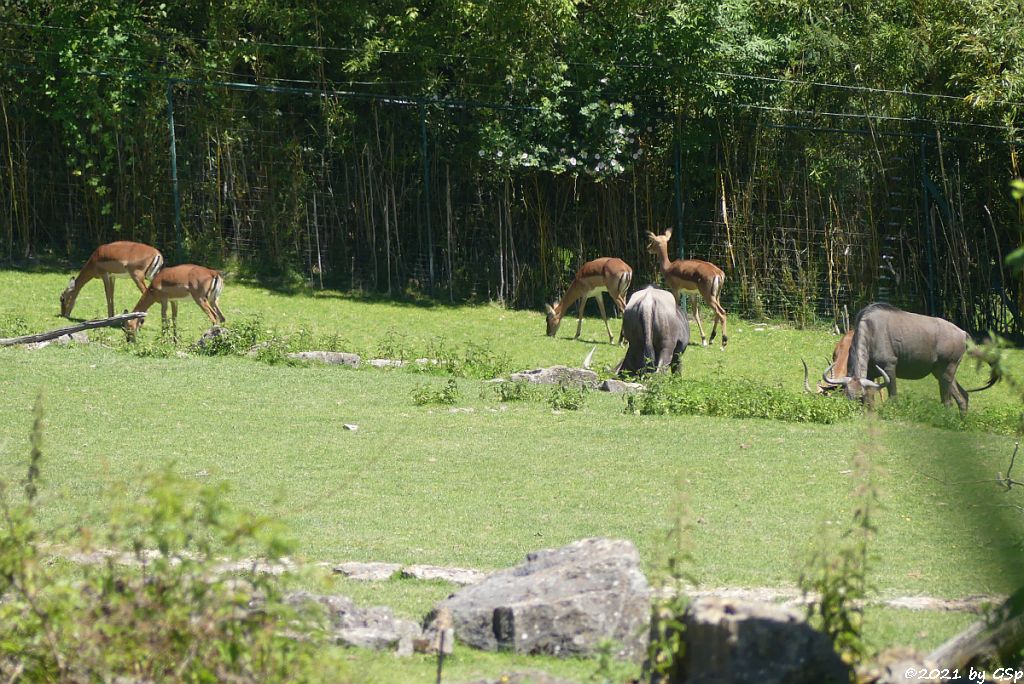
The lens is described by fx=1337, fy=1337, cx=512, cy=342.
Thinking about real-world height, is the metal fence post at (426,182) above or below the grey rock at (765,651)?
above

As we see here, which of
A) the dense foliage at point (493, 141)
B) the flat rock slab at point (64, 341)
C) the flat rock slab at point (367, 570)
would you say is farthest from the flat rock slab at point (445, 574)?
the dense foliage at point (493, 141)

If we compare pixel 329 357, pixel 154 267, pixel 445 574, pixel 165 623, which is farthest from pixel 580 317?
pixel 165 623

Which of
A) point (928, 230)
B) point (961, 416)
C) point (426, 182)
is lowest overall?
point (961, 416)

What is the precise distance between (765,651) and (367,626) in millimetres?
2113

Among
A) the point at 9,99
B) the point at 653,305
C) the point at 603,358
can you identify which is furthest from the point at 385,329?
the point at 9,99

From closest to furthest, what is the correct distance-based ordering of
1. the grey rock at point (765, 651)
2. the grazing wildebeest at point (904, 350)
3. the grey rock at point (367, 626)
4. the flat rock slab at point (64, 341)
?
the grey rock at point (765, 651) → the grey rock at point (367, 626) → the grazing wildebeest at point (904, 350) → the flat rock slab at point (64, 341)

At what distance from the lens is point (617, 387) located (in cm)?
1339

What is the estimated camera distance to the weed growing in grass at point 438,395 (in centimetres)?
1184

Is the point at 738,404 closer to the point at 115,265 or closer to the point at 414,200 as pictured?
the point at 115,265

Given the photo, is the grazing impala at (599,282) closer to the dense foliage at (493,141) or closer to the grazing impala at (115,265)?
the dense foliage at (493,141)

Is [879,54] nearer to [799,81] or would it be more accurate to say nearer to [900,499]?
[799,81]

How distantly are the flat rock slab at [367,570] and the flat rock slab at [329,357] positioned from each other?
284 inches

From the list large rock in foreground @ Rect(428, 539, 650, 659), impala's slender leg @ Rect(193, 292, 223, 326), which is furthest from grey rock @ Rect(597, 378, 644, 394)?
large rock in foreground @ Rect(428, 539, 650, 659)

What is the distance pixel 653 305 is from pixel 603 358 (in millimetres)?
1806
